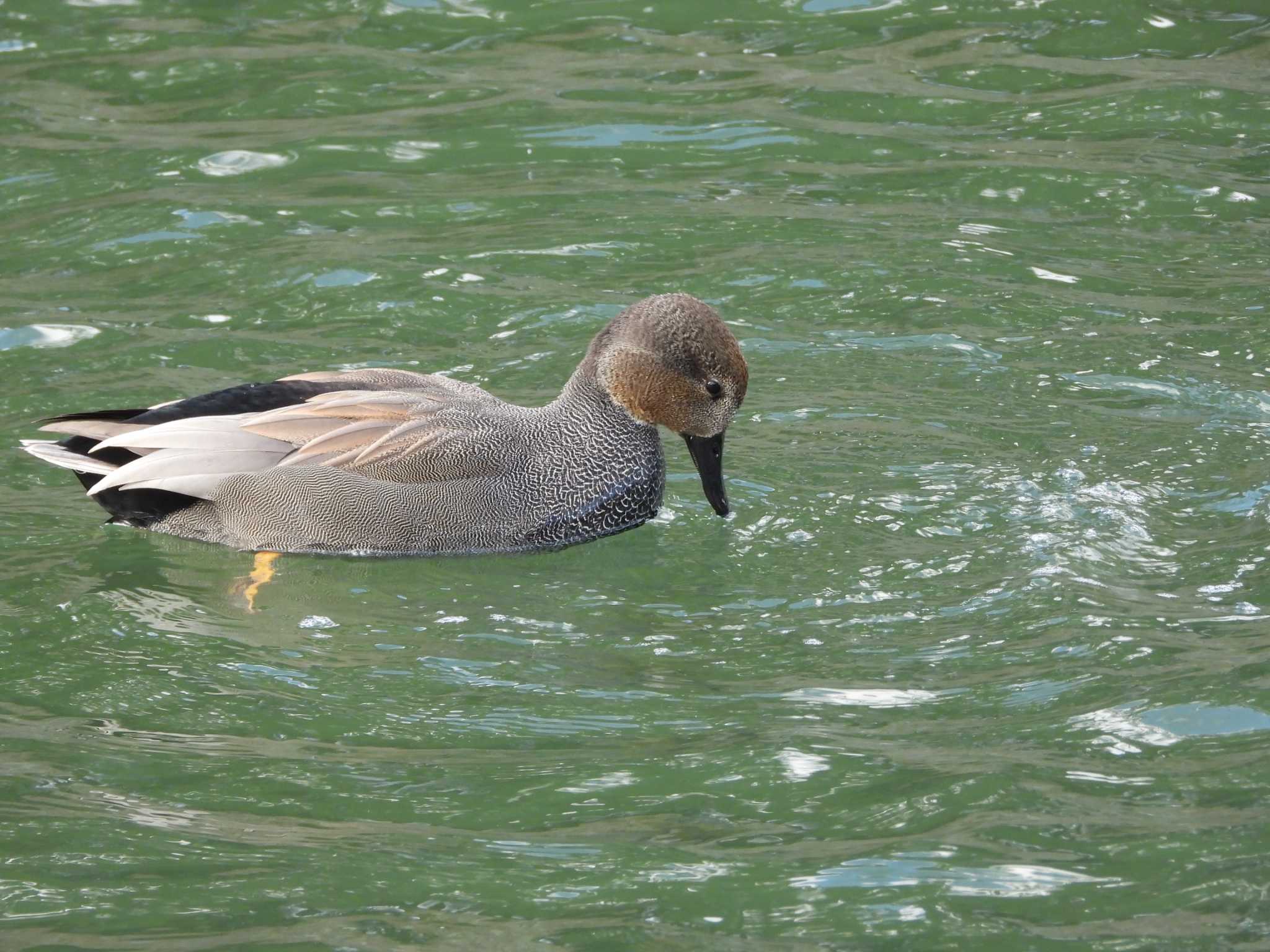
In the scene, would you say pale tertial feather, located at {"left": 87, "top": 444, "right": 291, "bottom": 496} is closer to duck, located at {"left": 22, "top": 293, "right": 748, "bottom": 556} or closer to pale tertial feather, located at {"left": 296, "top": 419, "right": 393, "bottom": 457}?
duck, located at {"left": 22, "top": 293, "right": 748, "bottom": 556}

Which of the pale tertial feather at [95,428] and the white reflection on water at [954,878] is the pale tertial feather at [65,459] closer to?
the pale tertial feather at [95,428]

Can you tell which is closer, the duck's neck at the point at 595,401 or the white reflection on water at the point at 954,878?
the white reflection on water at the point at 954,878

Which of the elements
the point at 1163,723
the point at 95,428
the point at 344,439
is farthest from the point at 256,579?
the point at 1163,723

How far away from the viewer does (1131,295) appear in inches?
346

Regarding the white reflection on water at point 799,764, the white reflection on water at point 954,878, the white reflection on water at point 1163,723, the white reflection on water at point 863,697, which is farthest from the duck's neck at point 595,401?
the white reflection on water at point 954,878

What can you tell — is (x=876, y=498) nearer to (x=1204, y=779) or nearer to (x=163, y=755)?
(x=1204, y=779)

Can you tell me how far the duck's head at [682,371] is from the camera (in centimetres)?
700

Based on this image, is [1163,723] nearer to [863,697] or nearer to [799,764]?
[863,697]

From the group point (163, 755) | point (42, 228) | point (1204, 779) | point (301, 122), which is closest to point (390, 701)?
point (163, 755)

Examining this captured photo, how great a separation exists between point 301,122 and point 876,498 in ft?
17.3

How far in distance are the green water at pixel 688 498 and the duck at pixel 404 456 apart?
0.17m

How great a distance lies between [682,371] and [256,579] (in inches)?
70.0

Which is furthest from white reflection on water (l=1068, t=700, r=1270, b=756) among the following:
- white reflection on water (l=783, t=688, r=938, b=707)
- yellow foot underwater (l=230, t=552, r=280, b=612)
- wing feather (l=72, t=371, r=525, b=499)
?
yellow foot underwater (l=230, t=552, r=280, b=612)

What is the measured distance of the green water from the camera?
4891mm
